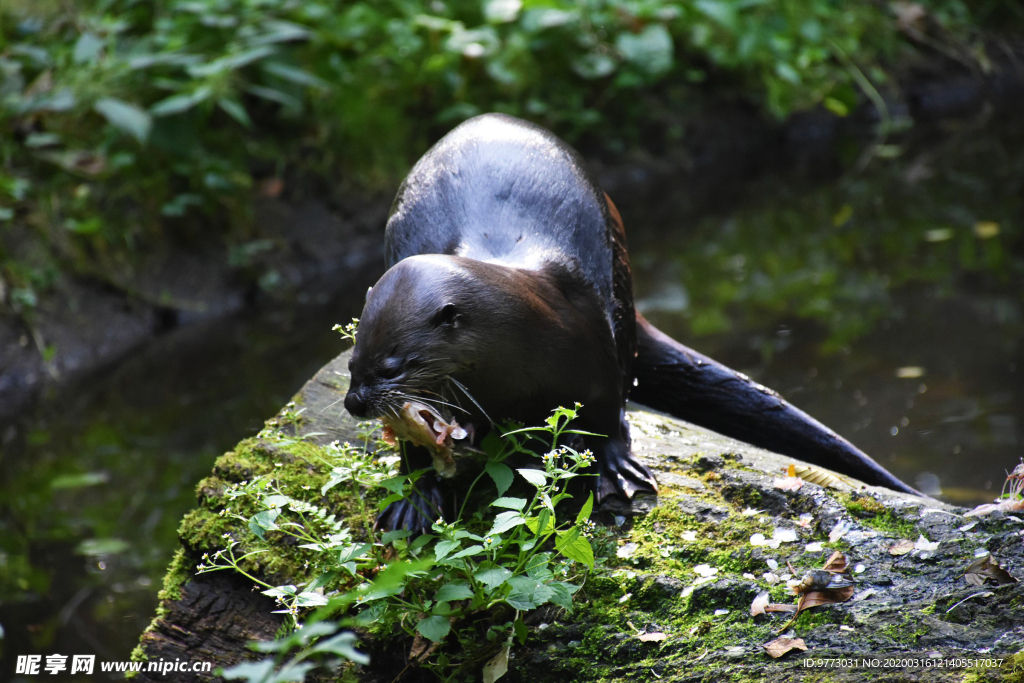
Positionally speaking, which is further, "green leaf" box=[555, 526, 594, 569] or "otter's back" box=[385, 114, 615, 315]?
"otter's back" box=[385, 114, 615, 315]

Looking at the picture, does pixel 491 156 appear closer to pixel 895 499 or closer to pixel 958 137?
pixel 895 499

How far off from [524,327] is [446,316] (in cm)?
20

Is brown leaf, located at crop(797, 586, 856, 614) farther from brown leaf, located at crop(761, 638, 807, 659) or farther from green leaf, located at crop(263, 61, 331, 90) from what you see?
green leaf, located at crop(263, 61, 331, 90)

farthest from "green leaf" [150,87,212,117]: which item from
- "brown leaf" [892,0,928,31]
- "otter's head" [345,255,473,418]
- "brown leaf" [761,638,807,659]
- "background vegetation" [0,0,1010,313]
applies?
"brown leaf" [892,0,928,31]

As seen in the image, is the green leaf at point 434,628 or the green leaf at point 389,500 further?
the green leaf at point 389,500

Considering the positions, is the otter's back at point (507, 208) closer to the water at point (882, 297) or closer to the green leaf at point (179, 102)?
the water at point (882, 297)

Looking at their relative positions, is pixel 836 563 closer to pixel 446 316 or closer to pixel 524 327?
pixel 524 327

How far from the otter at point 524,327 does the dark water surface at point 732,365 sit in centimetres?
102

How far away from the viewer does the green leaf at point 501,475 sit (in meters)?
1.83

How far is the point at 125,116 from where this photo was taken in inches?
201

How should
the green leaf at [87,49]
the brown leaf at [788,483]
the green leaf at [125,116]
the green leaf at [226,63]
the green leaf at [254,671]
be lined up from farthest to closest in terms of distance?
1. the green leaf at [226,63]
2. the green leaf at [87,49]
3. the green leaf at [125,116]
4. the brown leaf at [788,483]
5. the green leaf at [254,671]

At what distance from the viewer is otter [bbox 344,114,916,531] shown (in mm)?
1852

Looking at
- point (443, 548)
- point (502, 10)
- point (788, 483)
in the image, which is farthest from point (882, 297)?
point (443, 548)

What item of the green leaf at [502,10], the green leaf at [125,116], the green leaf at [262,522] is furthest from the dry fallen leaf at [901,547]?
the green leaf at [502,10]
